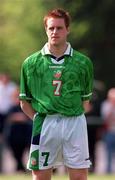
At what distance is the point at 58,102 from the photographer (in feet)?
31.8

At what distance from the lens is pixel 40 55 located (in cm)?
982

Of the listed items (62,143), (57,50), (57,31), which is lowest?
(62,143)

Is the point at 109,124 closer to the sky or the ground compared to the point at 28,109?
closer to the ground

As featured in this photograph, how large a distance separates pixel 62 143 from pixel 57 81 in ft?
2.02

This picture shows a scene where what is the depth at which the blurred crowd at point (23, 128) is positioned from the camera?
1950 centimetres

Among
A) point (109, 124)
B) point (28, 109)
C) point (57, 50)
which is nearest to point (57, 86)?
point (57, 50)

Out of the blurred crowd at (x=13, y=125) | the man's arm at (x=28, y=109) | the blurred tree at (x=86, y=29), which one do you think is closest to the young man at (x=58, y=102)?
the man's arm at (x=28, y=109)

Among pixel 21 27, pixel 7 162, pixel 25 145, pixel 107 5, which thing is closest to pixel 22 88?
pixel 25 145

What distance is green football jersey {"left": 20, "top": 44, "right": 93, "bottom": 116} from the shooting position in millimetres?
9695

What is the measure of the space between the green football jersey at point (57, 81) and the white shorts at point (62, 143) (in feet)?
0.31

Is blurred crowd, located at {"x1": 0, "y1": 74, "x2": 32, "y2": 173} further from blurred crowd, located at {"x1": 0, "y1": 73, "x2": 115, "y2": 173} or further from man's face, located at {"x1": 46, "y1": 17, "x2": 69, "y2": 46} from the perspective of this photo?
man's face, located at {"x1": 46, "y1": 17, "x2": 69, "y2": 46}

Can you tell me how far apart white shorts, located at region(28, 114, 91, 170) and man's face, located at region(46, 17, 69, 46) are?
72cm

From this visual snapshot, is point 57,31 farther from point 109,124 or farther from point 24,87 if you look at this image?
point 109,124

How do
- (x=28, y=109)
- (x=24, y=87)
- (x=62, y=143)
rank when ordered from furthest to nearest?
(x=28, y=109) → (x=24, y=87) → (x=62, y=143)
